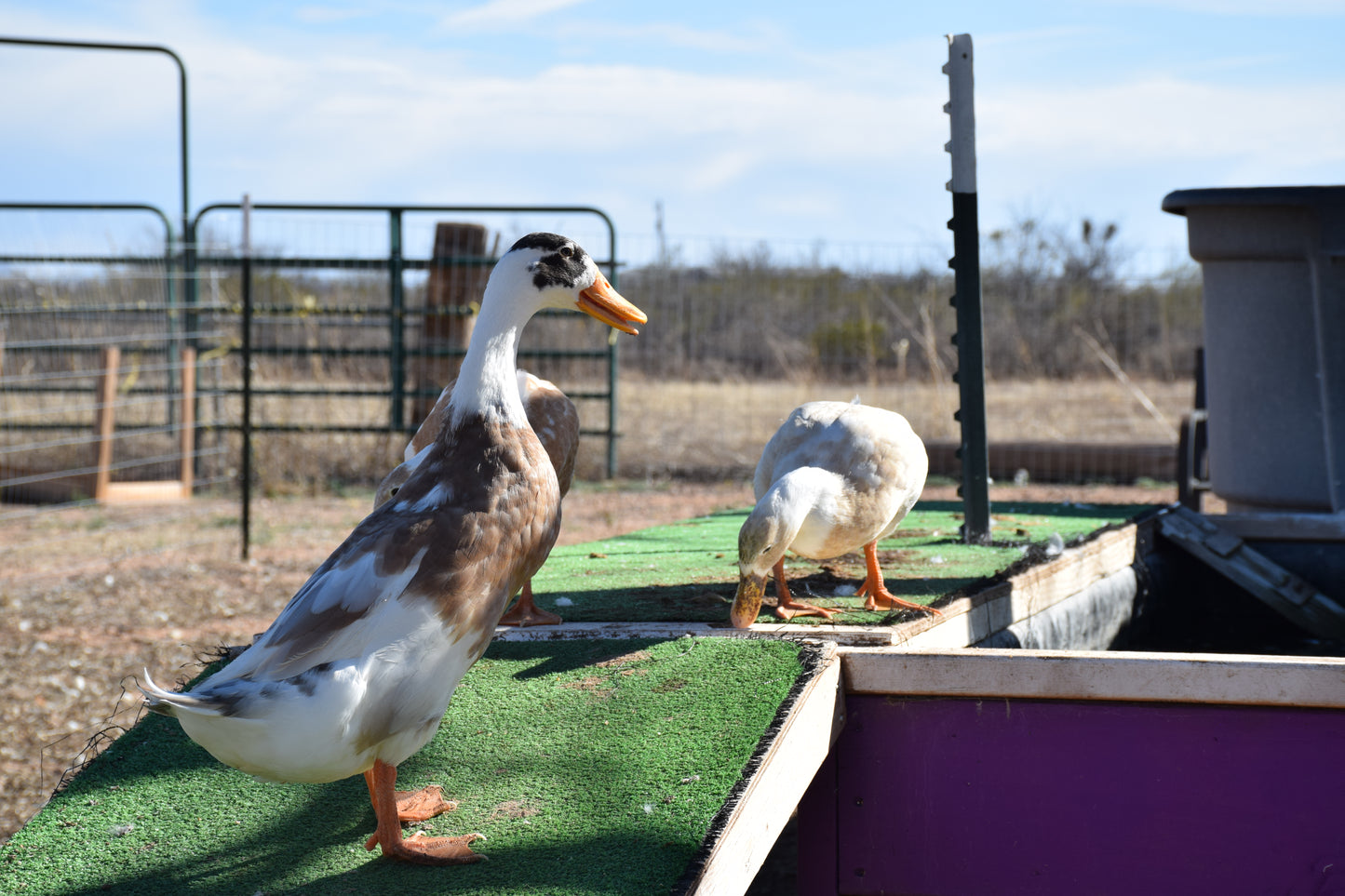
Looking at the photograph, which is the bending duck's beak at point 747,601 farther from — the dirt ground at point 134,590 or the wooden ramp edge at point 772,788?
the dirt ground at point 134,590

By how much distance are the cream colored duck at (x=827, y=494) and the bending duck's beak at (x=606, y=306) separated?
817 mm

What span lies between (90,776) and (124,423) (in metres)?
9.61

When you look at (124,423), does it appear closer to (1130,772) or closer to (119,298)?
(119,298)

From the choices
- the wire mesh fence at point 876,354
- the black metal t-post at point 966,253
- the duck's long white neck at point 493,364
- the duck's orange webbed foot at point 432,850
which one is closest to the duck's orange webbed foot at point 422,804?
the duck's orange webbed foot at point 432,850

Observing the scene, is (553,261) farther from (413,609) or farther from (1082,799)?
(1082,799)

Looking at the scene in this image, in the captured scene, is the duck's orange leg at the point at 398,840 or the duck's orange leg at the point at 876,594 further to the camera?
the duck's orange leg at the point at 876,594

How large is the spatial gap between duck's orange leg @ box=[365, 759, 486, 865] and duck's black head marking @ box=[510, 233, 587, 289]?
1.09m

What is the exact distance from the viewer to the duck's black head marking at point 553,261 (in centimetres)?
247

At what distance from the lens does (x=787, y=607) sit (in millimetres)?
3555

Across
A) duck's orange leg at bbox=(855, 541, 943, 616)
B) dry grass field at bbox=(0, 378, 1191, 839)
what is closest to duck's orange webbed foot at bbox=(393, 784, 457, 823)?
dry grass field at bbox=(0, 378, 1191, 839)

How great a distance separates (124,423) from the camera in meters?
11.3

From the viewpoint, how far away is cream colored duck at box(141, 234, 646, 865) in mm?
2043

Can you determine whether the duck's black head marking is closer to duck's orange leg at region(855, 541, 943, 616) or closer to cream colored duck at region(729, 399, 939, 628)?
cream colored duck at region(729, 399, 939, 628)

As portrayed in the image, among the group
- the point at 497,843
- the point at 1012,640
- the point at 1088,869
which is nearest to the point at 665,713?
the point at 497,843
